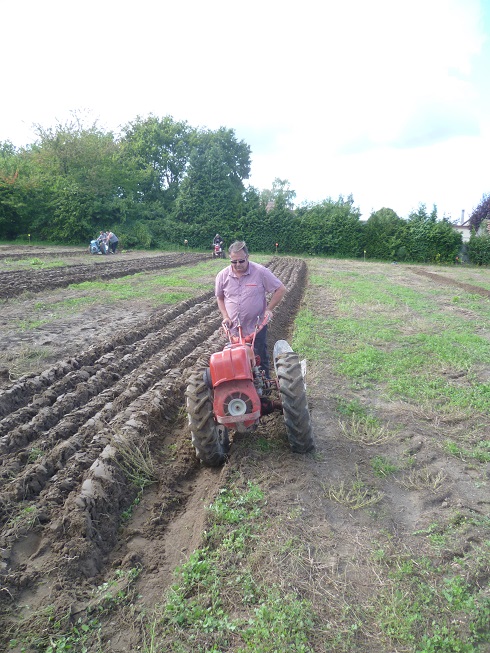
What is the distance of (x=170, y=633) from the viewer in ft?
8.62

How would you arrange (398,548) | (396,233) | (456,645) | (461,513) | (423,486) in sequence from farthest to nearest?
(396,233) → (423,486) → (461,513) → (398,548) → (456,645)

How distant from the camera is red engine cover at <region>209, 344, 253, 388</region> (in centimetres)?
389

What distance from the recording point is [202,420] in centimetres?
397

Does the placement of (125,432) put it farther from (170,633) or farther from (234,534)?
(170,633)

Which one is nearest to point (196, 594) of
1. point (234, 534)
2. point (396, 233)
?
point (234, 534)

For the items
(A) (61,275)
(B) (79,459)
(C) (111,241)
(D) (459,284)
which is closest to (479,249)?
(D) (459,284)

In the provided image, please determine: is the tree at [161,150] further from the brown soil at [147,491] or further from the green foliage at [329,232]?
the brown soil at [147,491]

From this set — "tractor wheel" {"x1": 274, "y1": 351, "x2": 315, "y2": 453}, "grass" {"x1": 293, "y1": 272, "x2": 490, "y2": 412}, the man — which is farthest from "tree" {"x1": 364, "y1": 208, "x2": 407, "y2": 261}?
"tractor wheel" {"x1": 274, "y1": 351, "x2": 315, "y2": 453}

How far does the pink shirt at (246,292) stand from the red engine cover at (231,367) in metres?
0.80

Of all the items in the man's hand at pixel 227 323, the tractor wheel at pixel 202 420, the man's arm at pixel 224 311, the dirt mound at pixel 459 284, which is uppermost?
the man's arm at pixel 224 311

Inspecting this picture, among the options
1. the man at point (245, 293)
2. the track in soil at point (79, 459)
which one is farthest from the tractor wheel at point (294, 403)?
the track in soil at point (79, 459)

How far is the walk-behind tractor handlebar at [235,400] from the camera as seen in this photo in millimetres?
3926

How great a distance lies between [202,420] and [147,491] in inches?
33.2

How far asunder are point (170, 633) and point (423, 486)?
245 centimetres
